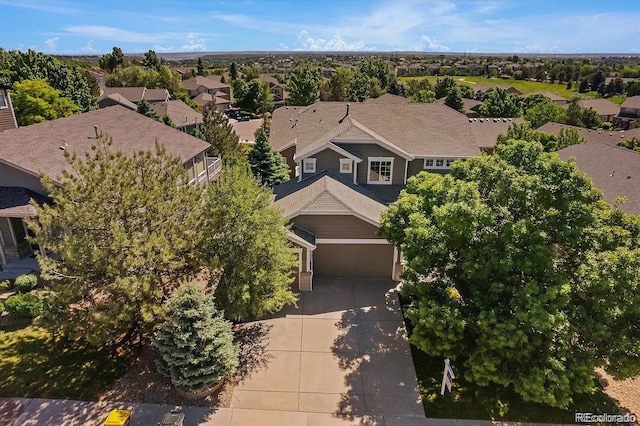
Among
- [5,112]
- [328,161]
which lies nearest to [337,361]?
[328,161]

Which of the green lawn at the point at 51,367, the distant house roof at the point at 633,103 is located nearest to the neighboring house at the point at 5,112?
the green lawn at the point at 51,367

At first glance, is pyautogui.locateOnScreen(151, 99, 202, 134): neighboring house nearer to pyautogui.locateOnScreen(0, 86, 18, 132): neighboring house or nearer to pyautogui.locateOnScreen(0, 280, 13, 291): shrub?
pyautogui.locateOnScreen(0, 86, 18, 132): neighboring house

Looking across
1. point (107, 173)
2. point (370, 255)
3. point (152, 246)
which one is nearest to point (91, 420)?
point (152, 246)

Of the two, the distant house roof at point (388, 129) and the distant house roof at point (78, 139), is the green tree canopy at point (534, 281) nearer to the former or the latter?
the distant house roof at point (388, 129)

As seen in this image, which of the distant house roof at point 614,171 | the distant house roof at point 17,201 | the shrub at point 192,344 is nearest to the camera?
the shrub at point 192,344

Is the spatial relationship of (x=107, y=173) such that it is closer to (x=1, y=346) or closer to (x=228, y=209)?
(x=228, y=209)

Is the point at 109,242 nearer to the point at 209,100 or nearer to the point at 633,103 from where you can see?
the point at 209,100
